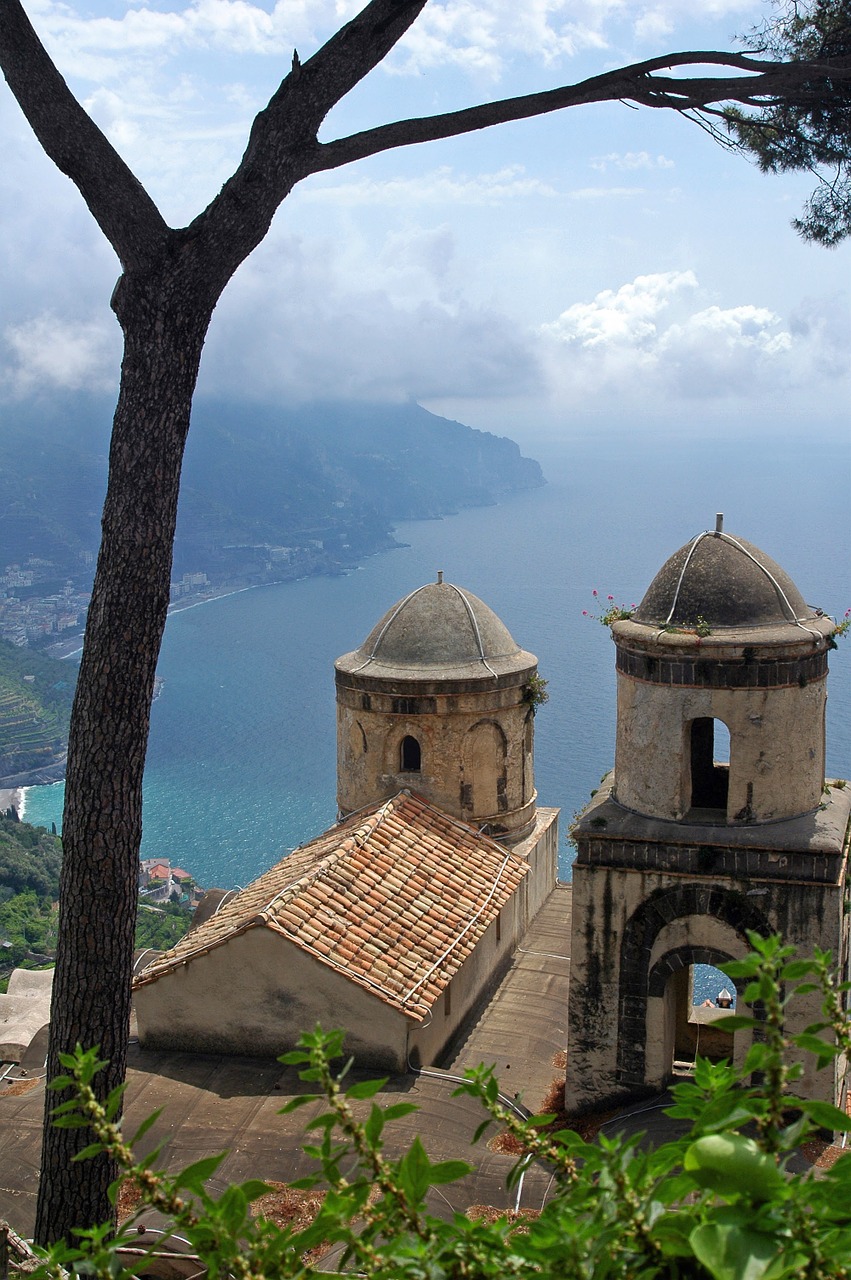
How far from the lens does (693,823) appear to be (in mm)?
11383

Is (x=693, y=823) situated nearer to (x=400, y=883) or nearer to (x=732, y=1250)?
(x=400, y=883)

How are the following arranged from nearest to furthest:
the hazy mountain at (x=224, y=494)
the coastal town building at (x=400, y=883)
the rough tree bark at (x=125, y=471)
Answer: the rough tree bark at (x=125, y=471) → the coastal town building at (x=400, y=883) → the hazy mountain at (x=224, y=494)

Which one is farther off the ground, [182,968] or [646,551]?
[646,551]

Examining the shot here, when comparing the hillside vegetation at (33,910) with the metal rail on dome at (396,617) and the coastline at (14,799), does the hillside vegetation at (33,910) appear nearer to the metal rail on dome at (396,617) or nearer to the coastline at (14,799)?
the coastline at (14,799)

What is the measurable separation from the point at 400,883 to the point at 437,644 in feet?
12.3

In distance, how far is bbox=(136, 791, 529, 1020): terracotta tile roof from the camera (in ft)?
40.5

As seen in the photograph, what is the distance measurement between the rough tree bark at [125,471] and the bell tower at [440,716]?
909 cm

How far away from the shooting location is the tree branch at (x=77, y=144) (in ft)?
23.4

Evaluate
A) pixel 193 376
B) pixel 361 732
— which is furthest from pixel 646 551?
pixel 193 376

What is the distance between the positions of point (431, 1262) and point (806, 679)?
371 inches

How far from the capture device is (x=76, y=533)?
14288 cm

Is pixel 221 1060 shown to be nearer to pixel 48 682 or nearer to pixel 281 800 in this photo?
pixel 281 800

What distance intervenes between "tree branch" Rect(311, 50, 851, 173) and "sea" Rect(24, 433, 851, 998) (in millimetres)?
14853

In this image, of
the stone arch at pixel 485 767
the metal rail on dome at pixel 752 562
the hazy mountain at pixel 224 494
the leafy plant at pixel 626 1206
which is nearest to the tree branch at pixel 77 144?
the leafy plant at pixel 626 1206
